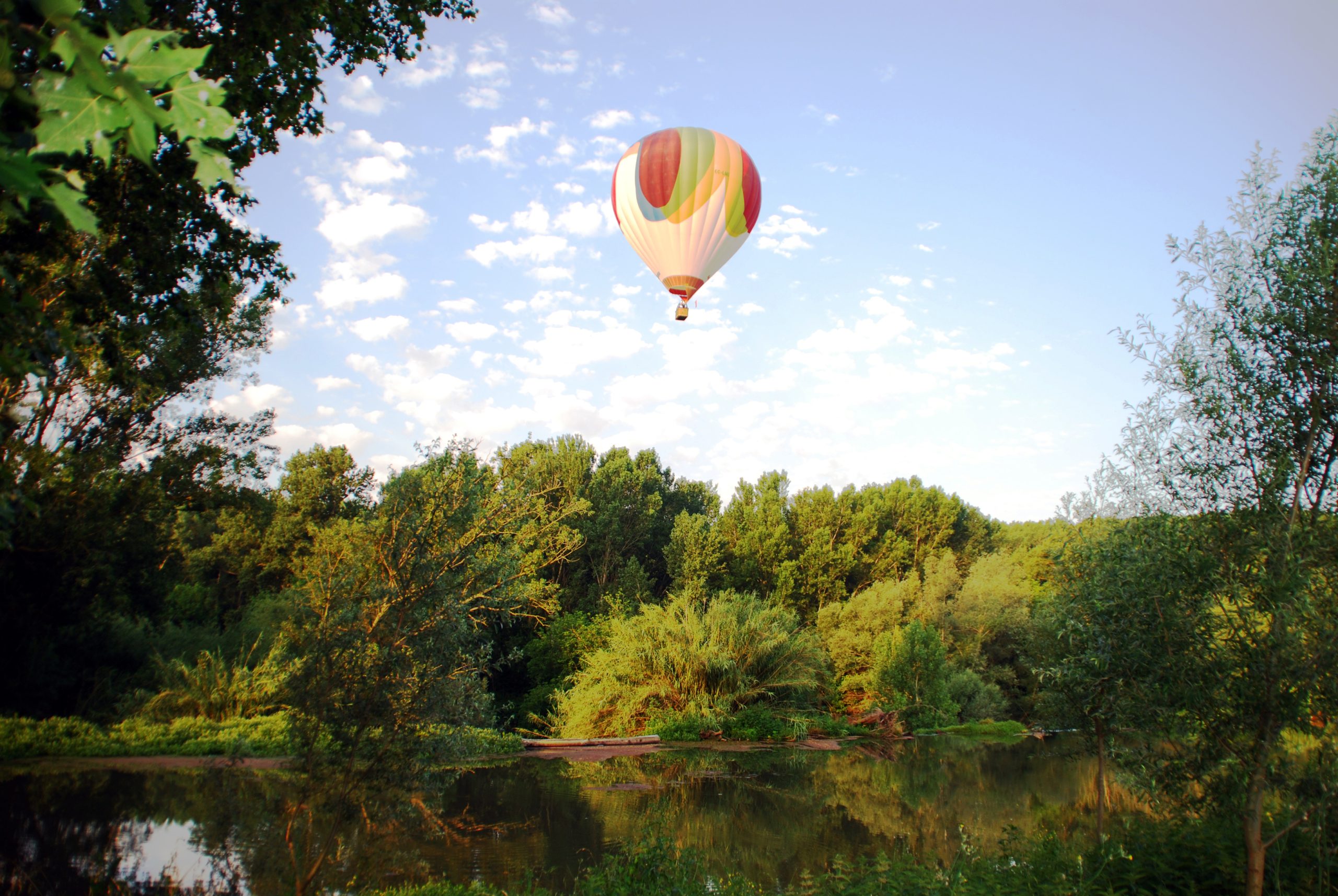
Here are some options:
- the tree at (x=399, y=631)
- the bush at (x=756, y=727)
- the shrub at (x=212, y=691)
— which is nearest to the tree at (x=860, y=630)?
the bush at (x=756, y=727)

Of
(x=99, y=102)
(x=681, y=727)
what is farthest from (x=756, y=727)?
(x=99, y=102)

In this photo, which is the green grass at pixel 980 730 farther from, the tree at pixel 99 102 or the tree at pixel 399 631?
the tree at pixel 99 102

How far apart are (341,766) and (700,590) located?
20272mm

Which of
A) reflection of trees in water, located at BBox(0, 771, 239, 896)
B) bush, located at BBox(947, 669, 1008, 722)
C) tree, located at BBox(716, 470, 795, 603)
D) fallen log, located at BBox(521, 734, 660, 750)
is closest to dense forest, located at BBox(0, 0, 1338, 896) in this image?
fallen log, located at BBox(521, 734, 660, 750)

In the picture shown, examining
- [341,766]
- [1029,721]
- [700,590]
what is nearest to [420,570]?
[341,766]

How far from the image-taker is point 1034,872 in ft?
23.5

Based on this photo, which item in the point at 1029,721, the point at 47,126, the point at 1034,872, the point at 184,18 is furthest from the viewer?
the point at 1029,721

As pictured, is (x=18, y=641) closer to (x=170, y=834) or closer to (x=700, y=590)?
(x=170, y=834)

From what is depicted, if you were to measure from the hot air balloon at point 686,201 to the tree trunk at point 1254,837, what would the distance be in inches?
522

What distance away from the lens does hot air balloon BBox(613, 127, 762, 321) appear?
52.3 ft

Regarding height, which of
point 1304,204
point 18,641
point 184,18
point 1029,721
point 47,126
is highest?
point 184,18

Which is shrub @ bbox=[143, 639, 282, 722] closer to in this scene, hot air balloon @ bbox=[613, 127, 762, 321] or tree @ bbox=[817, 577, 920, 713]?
hot air balloon @ bbox=[613, 127, 762, 321]

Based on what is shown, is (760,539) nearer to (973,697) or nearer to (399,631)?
(973,697)

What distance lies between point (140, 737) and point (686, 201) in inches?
609
